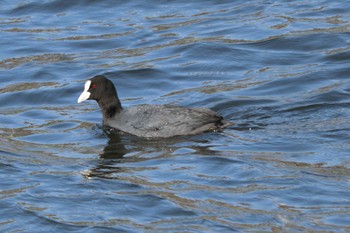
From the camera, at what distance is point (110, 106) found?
1253 centimetres

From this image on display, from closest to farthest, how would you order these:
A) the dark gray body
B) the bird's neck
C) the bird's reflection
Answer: the bird's reflection, the dark gray body, the bird's neck

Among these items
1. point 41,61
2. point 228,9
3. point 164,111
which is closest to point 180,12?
point 228,9

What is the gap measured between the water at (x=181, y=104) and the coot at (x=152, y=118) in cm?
19

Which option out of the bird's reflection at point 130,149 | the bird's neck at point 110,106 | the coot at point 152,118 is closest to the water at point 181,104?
the bird's reflection at point 130,149

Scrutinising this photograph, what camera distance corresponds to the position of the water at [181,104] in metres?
8.87

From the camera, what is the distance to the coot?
11719 millimetres

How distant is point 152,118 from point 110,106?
0.86 meters

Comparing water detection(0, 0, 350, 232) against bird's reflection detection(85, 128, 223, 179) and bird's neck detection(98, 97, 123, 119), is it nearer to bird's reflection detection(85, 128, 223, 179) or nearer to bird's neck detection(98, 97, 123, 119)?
bird's reflection detection(85, 128, 223, 179)

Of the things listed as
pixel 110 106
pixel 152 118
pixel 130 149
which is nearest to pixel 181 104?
pixel 110 106

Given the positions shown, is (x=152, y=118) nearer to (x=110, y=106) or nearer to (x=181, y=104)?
(x=110, y=106)

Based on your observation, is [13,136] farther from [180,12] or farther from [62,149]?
[180,12]

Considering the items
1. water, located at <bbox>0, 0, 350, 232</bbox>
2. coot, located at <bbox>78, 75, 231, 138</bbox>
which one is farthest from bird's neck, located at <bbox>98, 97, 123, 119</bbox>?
water, located at <bbox>0, 0, 350, 232</bbox>

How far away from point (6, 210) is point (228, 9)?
33.5ft

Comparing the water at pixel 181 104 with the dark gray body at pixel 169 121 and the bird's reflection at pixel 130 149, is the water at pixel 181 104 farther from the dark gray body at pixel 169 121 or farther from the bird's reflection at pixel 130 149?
the dark gray body at pixel 169 121
